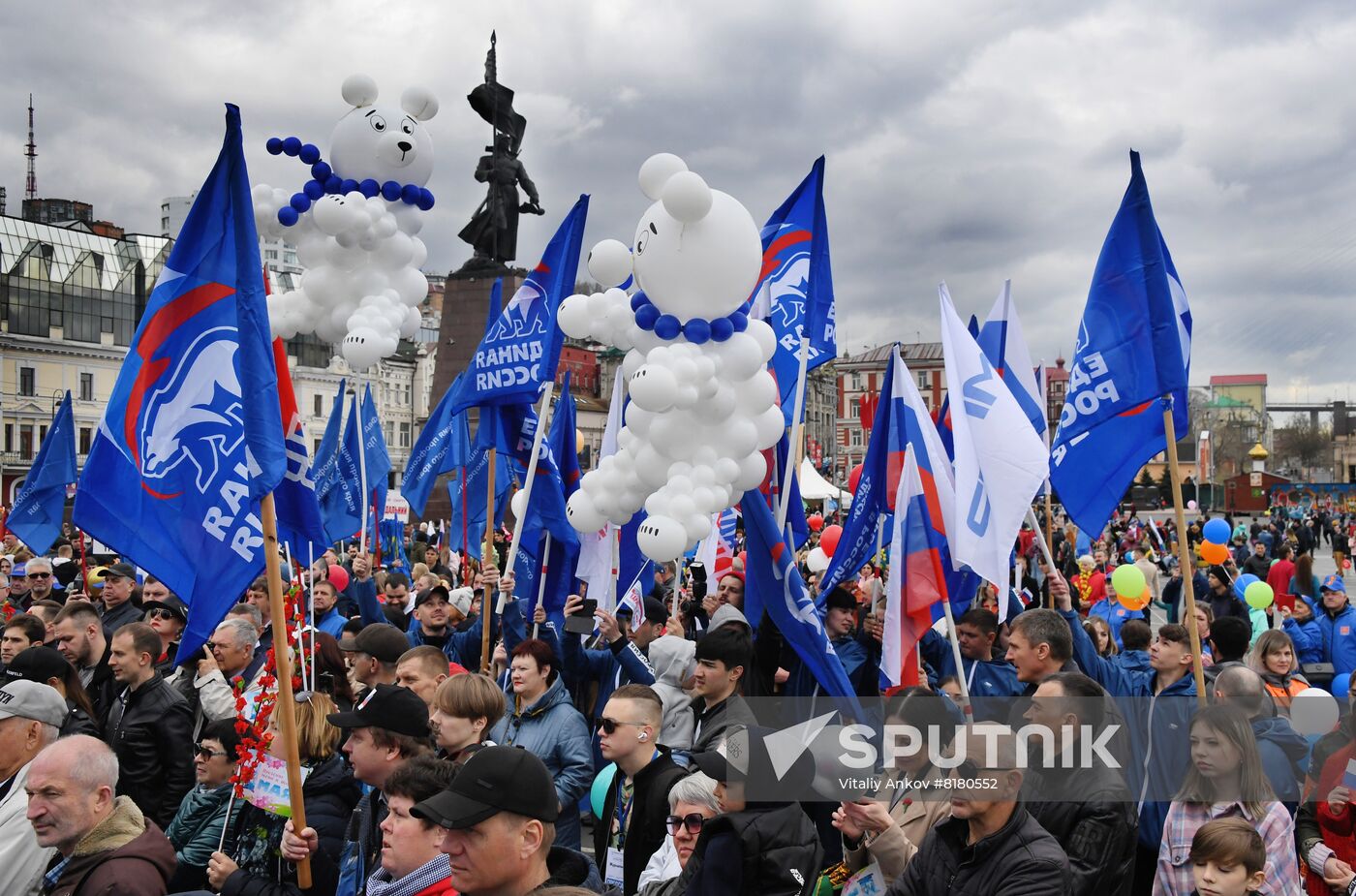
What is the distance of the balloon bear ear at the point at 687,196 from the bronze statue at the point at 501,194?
2304 cm

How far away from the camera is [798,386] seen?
8.66 meters

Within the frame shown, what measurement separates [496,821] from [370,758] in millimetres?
1488

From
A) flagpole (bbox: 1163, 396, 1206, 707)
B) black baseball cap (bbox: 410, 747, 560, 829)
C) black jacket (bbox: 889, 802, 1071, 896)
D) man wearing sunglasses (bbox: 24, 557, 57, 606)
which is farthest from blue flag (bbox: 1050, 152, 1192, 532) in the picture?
man wearing sunglasses (bbox: 24, 557, 57, 606)

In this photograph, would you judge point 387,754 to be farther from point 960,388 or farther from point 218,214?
point 960,388

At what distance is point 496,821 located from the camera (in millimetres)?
3164

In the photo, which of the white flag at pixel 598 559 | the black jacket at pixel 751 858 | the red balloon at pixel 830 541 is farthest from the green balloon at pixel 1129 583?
the black jacket at pixel 751 858

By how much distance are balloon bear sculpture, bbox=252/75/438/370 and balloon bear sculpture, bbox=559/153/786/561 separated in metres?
3.04

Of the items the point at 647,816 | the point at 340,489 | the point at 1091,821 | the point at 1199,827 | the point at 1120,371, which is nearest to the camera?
the point at 1091,821

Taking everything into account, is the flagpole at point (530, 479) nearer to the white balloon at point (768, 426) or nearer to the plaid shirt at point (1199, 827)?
the white balloon at point (768, 426)

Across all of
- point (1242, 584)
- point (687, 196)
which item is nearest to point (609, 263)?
Answer: point (687, 196)

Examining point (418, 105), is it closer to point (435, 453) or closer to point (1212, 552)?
point (435, 453)

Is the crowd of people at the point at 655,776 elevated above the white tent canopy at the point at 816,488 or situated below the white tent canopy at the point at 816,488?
below

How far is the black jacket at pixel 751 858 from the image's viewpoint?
380 cm

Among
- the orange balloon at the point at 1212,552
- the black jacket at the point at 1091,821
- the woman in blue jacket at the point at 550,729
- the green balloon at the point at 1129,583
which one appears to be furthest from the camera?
the orange balloon at the point at 1212,552
